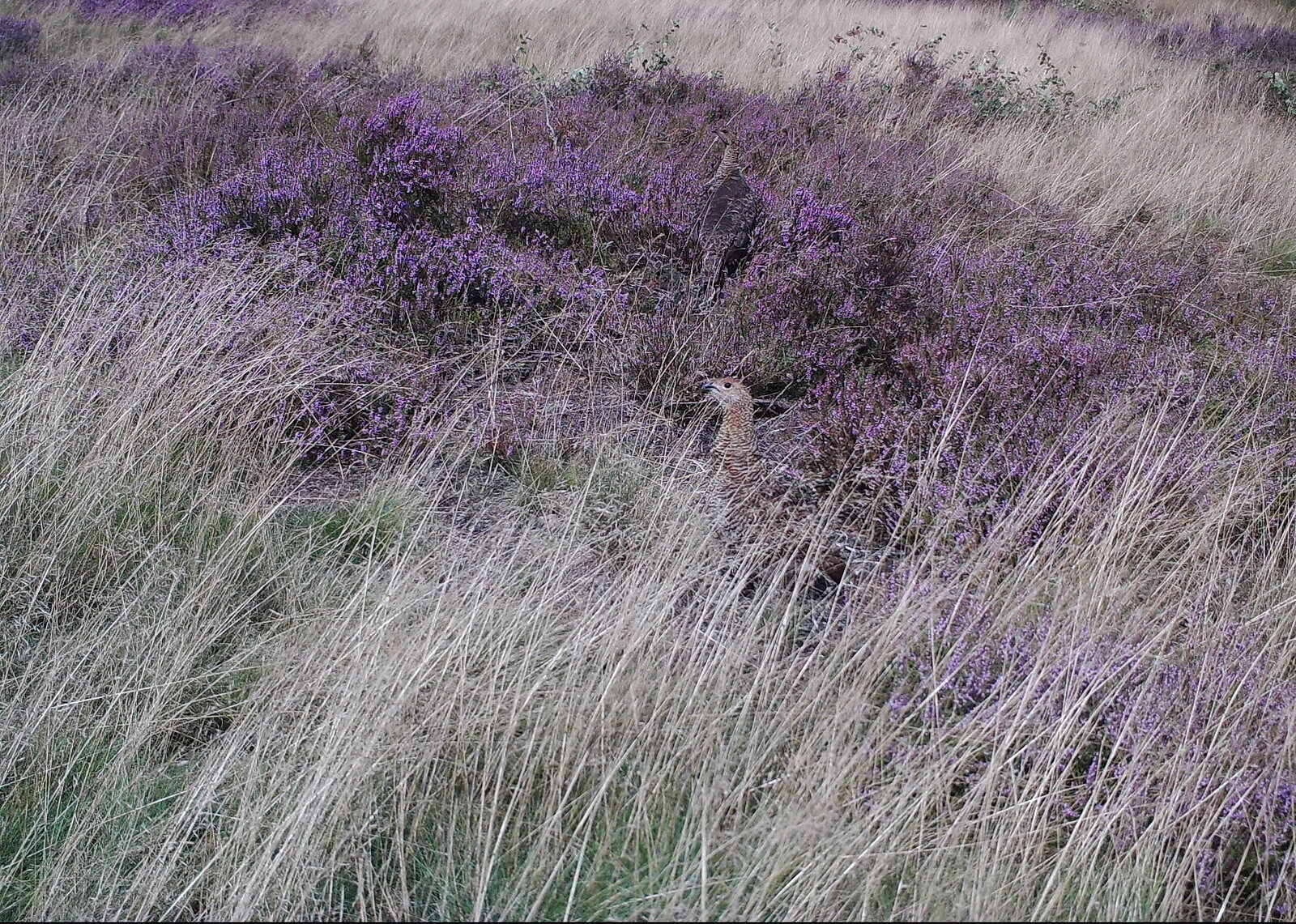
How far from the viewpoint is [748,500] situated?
2896 mm

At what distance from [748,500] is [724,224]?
2.06 metres

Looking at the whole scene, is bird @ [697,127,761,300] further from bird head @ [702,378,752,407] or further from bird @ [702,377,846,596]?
bird @ [702,377,846,596]

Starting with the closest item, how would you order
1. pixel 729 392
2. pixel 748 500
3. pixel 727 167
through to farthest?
pixel 748 500 < pixel 729 392 < pixel 727 167

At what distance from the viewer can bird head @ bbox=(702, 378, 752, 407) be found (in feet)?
10.2

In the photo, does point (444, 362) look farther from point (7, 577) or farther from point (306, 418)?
point (7, 577)

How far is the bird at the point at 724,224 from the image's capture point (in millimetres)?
4423

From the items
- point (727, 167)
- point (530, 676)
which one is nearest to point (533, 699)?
point (530, 676)

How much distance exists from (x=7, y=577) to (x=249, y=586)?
66cm

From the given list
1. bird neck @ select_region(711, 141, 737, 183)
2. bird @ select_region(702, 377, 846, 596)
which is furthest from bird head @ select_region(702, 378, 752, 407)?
bird neck @ select_region(711, 141, 737, 183)

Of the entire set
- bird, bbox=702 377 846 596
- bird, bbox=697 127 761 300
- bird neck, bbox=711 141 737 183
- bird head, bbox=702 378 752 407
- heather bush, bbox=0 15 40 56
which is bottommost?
heather bush, bbox=0 15 40 56

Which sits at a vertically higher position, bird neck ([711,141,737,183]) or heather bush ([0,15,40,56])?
bird neck ([711,141,737,183])

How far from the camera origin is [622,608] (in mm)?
2256

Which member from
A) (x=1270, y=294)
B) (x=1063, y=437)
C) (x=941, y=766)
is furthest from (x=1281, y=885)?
(x=1270, y=294)

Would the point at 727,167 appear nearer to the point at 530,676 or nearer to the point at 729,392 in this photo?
the point at 729,392
